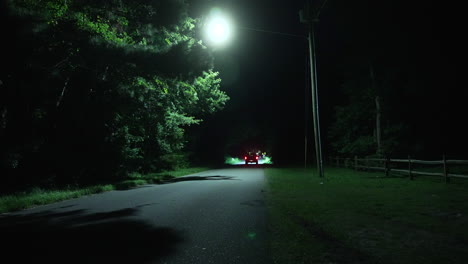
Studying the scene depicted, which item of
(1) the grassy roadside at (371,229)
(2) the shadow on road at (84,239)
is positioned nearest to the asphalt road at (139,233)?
(2) the shadow on road at (84,239)

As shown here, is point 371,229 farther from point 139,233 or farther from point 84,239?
point 84,239

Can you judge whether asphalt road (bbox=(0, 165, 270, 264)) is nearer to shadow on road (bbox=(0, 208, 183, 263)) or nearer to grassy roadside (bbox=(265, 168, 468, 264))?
shadow on road (bbox=(0, 208, 183, 263))

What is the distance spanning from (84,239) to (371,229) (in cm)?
519

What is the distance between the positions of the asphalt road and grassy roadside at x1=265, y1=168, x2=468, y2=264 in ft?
1.76

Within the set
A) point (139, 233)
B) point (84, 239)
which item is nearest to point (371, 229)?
point (139, 233)

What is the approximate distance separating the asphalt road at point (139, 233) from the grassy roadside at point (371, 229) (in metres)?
0.54

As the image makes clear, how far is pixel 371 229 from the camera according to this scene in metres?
5.90

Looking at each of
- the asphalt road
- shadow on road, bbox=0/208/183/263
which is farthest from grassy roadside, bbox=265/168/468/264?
shadow on road, bbox=0/208/183/263

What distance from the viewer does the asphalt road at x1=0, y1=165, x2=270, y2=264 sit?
4.64 meters

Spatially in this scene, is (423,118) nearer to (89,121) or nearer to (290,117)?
(89,121)

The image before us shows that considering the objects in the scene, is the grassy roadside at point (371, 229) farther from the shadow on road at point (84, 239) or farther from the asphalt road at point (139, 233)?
the shadow on road at point (84, 239)

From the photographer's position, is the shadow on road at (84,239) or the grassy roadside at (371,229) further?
the shadow on road at (84,239)

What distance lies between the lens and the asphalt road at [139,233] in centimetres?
464

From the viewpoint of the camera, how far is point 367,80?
88.2 ft
